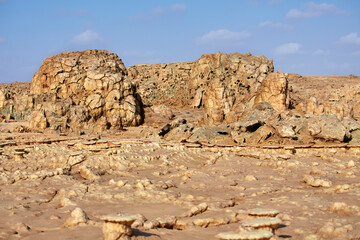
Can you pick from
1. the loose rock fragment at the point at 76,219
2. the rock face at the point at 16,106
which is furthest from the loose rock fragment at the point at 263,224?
the rock face at the point at 16,106

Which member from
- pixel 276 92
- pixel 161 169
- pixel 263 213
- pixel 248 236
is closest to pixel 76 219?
pixel 263 213

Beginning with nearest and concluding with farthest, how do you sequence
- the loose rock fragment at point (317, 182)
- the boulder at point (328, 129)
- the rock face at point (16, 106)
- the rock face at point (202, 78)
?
1. the loose rock fragment at point (317, 182)
2. the boulder at point (328, 129)
3. the rock face at point (16, 106)
4. the rock face at point (202, 78)

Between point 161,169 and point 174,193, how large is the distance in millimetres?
3269

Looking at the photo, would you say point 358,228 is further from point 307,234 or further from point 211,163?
point 211,163

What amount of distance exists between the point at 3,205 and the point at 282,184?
544 centimetres

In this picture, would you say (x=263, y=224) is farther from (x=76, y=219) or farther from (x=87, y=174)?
(x=87, y=174)

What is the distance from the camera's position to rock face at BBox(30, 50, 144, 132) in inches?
979

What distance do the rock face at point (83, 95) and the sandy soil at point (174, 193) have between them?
12.1 m

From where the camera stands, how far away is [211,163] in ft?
38.4

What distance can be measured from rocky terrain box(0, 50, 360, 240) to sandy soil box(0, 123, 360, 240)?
3cm

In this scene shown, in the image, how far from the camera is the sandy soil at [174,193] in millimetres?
4902

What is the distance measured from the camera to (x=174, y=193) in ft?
23.2

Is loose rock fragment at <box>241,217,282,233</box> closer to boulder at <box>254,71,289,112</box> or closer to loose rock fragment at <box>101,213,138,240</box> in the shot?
loose rock fragment at <box>101,213,138,240</box>

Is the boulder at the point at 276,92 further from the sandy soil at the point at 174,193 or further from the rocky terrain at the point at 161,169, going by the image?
the sandy soil at the point at 174,193
